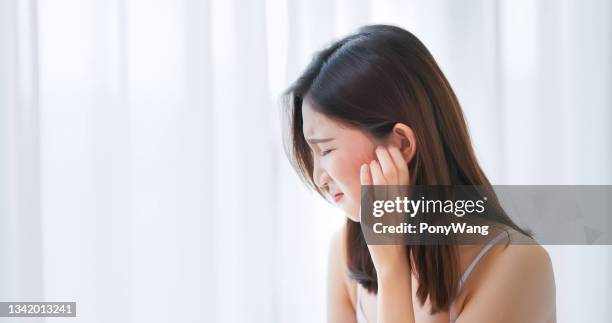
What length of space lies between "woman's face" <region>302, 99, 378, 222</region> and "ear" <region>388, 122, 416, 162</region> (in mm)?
31

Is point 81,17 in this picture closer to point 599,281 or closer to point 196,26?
point 196,26

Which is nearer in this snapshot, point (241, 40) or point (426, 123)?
point (426, 123)

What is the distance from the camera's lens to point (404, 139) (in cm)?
95

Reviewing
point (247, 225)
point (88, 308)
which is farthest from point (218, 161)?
point (88, 308)

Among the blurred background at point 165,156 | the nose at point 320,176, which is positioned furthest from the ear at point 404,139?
the blurred background at point 165,156

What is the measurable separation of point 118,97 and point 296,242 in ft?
1.58

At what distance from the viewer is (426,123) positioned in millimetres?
937

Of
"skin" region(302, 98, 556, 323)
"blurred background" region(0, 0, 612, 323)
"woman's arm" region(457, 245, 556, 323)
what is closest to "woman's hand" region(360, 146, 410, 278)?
"skin" region(302, 98, 556, 323)

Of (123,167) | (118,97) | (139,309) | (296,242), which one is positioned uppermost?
(118,97)

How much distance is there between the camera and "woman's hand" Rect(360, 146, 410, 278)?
3.11 ft

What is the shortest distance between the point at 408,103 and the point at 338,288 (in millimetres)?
396

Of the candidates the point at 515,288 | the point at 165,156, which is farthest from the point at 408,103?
the point at 165,156

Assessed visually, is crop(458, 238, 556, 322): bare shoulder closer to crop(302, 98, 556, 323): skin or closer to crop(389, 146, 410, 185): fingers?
crop(302, 98, 556, 323): skin

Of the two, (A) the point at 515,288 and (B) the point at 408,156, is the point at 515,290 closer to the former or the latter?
(A) the point at 515,288
